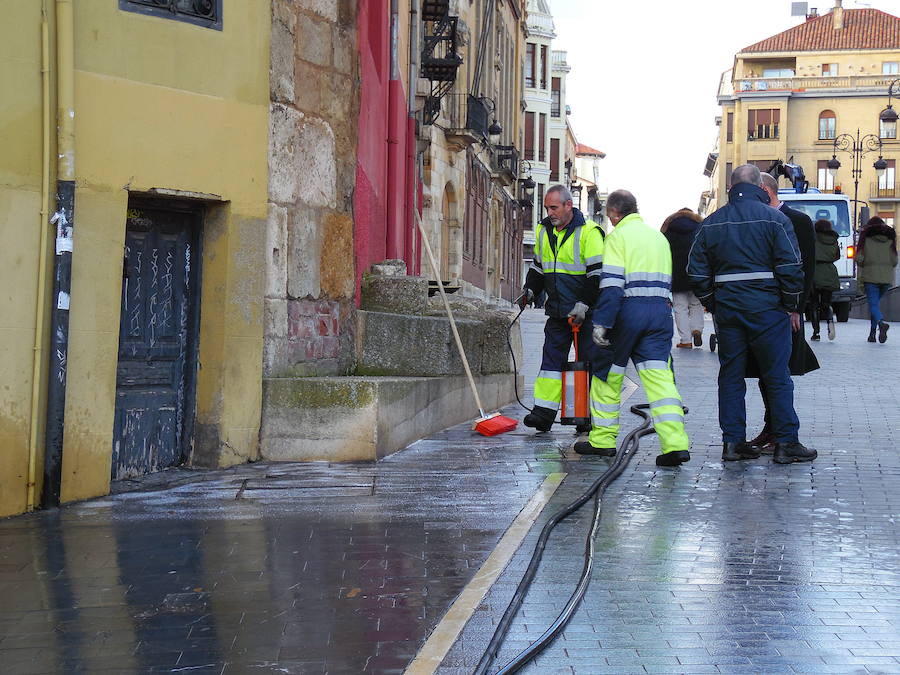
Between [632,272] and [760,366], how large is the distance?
1.05 m

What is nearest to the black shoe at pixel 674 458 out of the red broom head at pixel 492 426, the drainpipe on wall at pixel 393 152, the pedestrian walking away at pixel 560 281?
the pedestrian walking away at pixel 560 281

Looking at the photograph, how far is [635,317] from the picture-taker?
9.01m

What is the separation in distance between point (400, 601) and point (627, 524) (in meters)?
1.89

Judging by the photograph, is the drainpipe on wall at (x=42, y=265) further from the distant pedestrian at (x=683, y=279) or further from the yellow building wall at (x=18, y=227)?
the distant pedestrian at (x=683, y=279)

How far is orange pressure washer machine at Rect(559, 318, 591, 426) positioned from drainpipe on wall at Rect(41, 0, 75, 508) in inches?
163

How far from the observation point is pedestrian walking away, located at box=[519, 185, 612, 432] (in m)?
10.1

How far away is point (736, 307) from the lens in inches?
351

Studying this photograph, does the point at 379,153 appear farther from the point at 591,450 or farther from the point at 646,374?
the point at 646,374

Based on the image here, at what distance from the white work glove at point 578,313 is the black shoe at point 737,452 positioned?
1.59 metres

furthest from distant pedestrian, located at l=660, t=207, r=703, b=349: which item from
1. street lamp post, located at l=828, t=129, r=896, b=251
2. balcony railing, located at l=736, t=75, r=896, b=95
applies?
balcony railing, located at l=736, t=75, r=896, b=95

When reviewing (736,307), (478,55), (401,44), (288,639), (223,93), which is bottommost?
(288,639)

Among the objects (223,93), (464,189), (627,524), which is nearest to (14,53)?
(223,93)

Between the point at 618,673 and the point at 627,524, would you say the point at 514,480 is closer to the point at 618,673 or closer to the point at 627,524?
the point at 627,524

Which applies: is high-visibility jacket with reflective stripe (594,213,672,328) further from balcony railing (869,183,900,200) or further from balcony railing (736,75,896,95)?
balcony railing (736,75,896,95)
